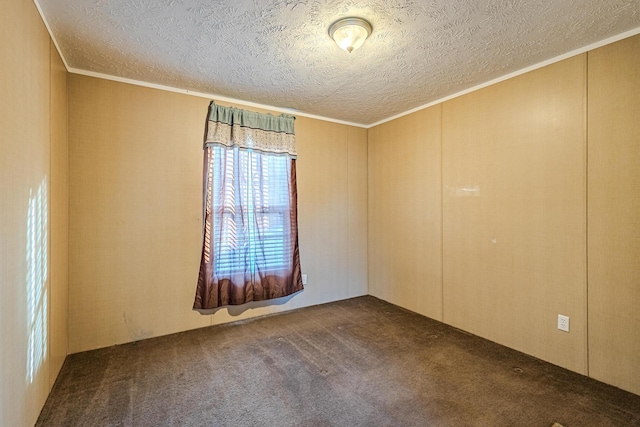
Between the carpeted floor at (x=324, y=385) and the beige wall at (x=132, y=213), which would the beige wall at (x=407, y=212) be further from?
the beige wall at (x=132, y=213)

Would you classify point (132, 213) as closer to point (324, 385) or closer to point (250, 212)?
point (250, 212)

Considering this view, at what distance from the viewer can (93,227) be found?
8.75ft

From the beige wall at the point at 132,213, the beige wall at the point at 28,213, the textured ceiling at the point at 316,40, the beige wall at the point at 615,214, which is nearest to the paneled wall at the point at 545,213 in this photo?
the beige wall at the point at 615,214

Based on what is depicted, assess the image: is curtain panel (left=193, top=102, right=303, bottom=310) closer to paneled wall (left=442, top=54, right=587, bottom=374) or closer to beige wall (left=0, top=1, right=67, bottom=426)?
beige wall (left=0, top=1, right=67, bottom=426)

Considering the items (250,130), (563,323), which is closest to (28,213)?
(250,130)

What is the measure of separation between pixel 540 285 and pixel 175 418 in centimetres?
285

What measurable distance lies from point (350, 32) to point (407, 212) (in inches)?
90.9

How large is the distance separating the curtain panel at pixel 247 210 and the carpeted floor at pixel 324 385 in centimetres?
52

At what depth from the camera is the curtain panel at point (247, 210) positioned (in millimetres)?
3118

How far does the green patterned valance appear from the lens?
10.3 ft

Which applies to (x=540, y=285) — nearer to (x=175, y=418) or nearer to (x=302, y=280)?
(x=302, y=280)

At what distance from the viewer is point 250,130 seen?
130 inches

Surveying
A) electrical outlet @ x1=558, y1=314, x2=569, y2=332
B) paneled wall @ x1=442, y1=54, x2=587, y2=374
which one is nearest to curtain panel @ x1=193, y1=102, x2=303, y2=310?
paneled wall @ x1=442, y1=54, x2=587, y2=374

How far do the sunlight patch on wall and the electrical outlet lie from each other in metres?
3.55
